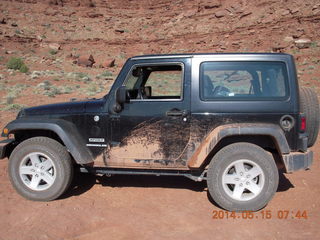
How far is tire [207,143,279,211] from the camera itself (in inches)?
148

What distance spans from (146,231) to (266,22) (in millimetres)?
35264

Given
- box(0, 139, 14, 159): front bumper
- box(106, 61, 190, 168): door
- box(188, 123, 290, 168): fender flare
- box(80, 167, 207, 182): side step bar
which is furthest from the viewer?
box(0, 139, 14, 159): front bumper

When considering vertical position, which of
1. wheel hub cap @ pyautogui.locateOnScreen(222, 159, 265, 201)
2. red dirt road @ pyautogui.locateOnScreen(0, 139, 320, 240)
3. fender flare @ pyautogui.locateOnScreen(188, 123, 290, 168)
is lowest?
red dirt road @ pyautogui.locateOnScreen(0, 139, 320, 240)

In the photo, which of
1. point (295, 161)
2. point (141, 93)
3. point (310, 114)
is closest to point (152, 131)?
point (141, 93)

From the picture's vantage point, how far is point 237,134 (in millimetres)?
3748

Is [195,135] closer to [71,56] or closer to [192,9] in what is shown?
[71,56]

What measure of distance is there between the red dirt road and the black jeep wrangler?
275mm

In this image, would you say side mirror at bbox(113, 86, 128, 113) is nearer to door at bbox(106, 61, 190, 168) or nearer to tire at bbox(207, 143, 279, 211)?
door at bbox(106, 61, 190, 168)

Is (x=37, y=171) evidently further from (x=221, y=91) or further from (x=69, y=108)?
(x=221, y=91)

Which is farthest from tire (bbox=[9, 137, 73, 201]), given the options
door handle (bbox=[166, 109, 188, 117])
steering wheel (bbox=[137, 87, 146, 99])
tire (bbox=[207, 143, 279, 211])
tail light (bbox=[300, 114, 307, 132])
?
tail light (bbox=[300, 114, 307, 132])

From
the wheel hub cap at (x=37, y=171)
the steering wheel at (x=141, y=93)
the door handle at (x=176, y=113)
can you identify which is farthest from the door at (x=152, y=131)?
the wheel hub cap at (x=37, y=171)

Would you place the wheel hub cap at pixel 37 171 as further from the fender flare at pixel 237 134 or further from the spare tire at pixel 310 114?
the spare tire at pixel 310 114

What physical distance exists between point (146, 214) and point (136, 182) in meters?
1.12

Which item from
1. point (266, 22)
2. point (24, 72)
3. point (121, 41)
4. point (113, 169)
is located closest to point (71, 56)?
point (121, 41)
